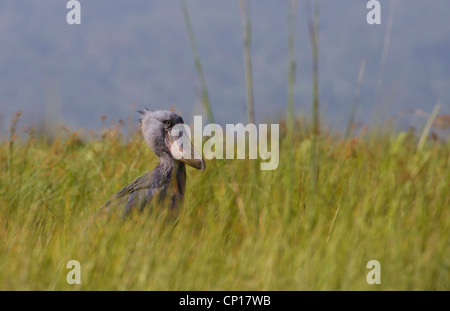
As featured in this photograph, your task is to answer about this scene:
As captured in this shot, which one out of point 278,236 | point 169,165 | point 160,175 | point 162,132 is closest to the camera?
point 278,236

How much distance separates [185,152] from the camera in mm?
4035

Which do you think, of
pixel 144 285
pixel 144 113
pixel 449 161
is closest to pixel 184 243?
pixel 144 285

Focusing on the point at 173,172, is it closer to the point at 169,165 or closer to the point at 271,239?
the point at 169,165

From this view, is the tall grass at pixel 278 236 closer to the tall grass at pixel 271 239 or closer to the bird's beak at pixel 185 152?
the tall grass at pixel 271 239

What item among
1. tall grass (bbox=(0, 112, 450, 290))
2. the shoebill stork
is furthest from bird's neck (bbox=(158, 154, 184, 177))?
tall grass (bbox=(0, 112, 450, 290))

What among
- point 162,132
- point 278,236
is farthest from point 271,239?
point 162,132

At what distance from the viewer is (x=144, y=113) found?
4527 mm

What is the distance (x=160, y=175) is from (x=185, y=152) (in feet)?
0.80

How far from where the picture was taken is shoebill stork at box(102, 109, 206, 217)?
12.1 feet

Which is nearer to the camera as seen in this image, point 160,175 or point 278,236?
point 278,236

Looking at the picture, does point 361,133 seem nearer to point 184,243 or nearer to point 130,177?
point 130,177

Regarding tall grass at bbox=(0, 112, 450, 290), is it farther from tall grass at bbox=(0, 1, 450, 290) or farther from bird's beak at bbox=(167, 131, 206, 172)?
bird's beak at bbox=(167, 131, 206, 172)

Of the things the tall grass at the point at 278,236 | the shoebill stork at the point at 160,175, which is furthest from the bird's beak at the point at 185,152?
the tall grass at the point at 278,236

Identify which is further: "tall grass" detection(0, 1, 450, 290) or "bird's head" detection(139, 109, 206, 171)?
"bird's head" detection(139, 109, 206, 171)
